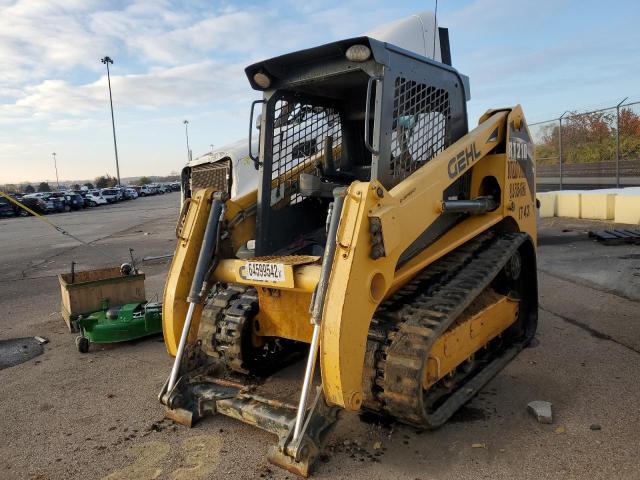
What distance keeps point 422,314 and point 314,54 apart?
79.3 inches

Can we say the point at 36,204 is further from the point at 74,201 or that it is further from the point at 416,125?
the point at 416,125

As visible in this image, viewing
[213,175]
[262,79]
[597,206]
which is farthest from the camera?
[597,206]

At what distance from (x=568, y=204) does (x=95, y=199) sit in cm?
4076

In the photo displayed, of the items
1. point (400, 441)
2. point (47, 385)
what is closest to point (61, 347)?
point (47, 385)

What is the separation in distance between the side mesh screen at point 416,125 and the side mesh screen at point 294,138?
99 centimetres

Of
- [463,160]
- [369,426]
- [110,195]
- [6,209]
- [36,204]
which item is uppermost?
[463,160]

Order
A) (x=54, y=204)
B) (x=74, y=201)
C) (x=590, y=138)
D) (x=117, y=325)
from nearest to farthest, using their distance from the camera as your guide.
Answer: (x=117, y=325) → (x=590, y=138) → (x=54, y=204) → (x=74, y=201)

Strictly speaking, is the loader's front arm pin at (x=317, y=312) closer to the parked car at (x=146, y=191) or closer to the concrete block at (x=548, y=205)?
the concrete block at (x=548, y=205)

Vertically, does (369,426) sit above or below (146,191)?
below

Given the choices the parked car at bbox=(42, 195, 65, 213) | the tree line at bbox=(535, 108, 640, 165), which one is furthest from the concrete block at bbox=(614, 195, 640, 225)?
the parked car at bbox=(42, 195, 65, 213)

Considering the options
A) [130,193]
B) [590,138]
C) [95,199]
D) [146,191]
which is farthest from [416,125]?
[146,191]

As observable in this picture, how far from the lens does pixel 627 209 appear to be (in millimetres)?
12797

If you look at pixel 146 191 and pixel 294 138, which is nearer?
pixel 294 138

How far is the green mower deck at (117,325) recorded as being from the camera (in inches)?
232
